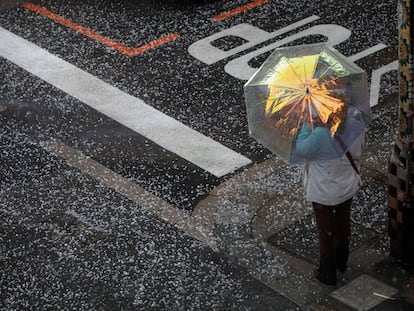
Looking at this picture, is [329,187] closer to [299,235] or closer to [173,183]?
[299,235]

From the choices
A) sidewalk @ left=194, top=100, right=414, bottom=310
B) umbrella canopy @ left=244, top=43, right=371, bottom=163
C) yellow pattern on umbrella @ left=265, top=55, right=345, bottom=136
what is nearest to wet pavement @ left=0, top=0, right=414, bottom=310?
sidewalk @ left=194, top=100, right=414, bottom=310

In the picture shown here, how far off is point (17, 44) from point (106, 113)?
2.48m

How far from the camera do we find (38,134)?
412 inches

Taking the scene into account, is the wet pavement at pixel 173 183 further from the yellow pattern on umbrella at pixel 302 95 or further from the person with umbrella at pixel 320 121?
the yellow pattern on umbrella at pixel 302 95

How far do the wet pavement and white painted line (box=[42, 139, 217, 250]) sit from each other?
0.02 metres

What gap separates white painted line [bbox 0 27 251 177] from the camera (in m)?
9.70

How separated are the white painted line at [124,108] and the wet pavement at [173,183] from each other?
7 centimetres

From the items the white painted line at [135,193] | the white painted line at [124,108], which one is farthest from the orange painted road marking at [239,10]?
the white painted line at [135,193]

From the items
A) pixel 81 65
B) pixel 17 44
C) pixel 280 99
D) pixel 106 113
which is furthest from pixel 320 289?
pixel 17 44

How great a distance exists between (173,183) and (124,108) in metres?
1.77

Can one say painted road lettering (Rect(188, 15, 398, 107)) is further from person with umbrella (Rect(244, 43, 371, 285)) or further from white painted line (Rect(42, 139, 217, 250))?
person with umbrella (Rect(244, 43, 371, 285))

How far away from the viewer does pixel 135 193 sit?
30.2 ft

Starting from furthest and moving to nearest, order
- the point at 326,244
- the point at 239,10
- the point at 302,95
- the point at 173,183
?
the point at 239,10, the point at 173,183, the point at 326,244, the point at 302,95

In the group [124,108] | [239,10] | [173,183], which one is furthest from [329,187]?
[239,10]
